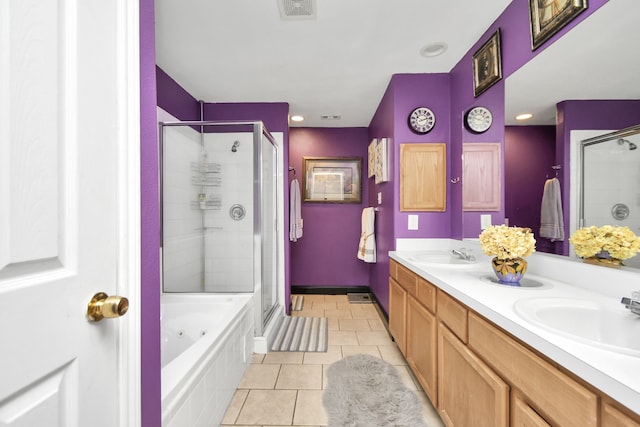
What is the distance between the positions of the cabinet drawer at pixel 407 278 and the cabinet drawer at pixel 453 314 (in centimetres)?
35

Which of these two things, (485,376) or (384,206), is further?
(384,206)

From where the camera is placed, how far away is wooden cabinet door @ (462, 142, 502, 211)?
1789 millimetres

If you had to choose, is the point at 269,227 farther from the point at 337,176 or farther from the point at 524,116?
the point at 524,116

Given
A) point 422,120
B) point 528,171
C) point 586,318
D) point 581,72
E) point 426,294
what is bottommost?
point 426,294

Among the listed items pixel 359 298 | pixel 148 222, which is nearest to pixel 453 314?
pixel 148 222

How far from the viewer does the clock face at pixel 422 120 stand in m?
2.35

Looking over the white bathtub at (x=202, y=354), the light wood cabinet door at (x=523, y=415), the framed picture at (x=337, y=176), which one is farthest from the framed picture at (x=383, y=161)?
the light wood cabinet door at (x=523, y=415)

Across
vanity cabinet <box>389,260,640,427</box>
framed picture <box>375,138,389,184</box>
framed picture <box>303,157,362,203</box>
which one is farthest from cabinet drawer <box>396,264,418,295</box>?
framed picture <box>303,157,362,203</box>

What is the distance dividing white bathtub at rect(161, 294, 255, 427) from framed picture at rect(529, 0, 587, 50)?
92.3 inches

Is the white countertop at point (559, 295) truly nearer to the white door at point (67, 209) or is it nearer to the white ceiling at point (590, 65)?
the white ceiling at point (590, 65)

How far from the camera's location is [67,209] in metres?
0.56

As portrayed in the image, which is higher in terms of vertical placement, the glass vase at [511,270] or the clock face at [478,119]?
the clock face at [478,119]

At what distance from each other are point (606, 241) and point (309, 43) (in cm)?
203

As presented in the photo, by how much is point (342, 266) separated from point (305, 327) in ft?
4.34
